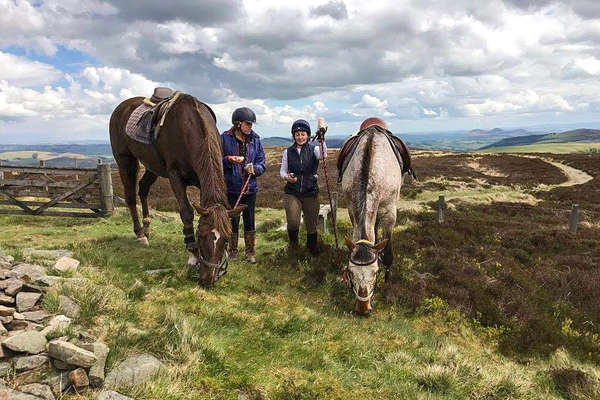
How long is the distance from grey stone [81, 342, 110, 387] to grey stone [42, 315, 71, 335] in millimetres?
511

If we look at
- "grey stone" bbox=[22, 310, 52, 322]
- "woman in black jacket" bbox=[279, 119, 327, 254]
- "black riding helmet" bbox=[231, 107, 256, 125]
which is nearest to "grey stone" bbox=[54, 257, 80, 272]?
"grey stone" bbox=[22, 310, 52, 322]

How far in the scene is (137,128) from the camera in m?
7.98

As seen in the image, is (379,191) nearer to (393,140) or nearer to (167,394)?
(393,140)

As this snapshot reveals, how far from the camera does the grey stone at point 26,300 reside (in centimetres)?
415

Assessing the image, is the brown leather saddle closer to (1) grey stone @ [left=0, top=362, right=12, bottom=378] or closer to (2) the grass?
(2) the grass

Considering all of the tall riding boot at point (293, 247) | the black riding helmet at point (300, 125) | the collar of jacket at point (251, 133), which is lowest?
the tall riding boot at point (293, 247)

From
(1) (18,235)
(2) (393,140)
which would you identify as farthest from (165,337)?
(1) (18,235)

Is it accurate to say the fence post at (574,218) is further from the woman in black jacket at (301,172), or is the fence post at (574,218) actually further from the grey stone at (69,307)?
the grey stone at (69,307)

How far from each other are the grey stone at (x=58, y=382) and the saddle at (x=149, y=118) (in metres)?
4.92

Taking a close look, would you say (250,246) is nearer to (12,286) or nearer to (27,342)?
(12,286)

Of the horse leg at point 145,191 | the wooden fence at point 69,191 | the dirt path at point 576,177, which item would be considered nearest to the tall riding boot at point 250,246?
the horse leg at point 145,191

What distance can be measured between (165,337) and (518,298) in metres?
7.17

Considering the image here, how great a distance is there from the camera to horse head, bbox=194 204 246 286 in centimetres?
581

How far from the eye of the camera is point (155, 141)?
24.8ft
